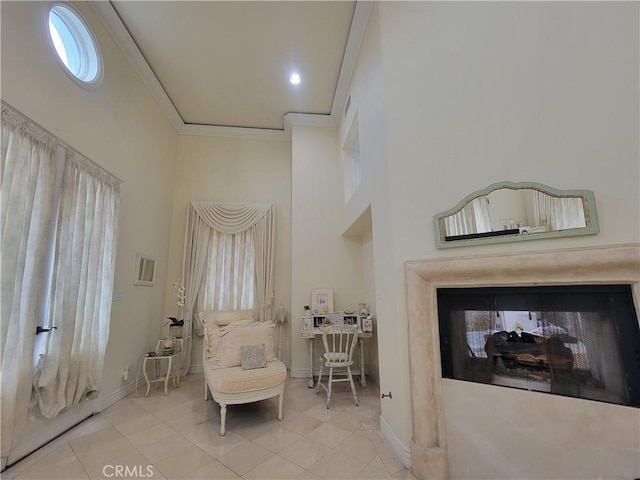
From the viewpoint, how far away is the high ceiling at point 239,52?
3.05 m

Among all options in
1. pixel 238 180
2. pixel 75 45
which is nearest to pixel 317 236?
pixel 238 180

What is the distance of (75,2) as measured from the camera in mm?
2719

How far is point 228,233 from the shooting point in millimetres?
4766

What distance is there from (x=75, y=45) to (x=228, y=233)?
2.90 metres

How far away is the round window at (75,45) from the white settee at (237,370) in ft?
10.1

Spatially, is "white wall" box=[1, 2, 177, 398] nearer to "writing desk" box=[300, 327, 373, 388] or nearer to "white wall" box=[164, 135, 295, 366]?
"white wall" box=[164, 135, 295, 366]

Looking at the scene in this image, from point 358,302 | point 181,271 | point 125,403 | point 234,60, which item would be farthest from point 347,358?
point 234,60

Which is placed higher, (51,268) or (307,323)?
(51,268)

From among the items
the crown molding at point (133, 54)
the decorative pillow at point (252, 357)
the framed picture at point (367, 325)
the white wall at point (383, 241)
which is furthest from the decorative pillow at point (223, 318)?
the crown molding at point (133, 54)

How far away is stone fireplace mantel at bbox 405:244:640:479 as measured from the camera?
152 cm

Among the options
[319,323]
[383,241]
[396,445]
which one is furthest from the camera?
[319,323]

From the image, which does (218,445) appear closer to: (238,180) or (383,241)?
(383,241)

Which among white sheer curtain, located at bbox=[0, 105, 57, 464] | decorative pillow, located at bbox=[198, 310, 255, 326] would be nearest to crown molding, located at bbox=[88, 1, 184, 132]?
white sheer curtain, located at bbox=[0, 105, 57, 464]

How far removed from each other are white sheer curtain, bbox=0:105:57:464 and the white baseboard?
2811 millimetres
